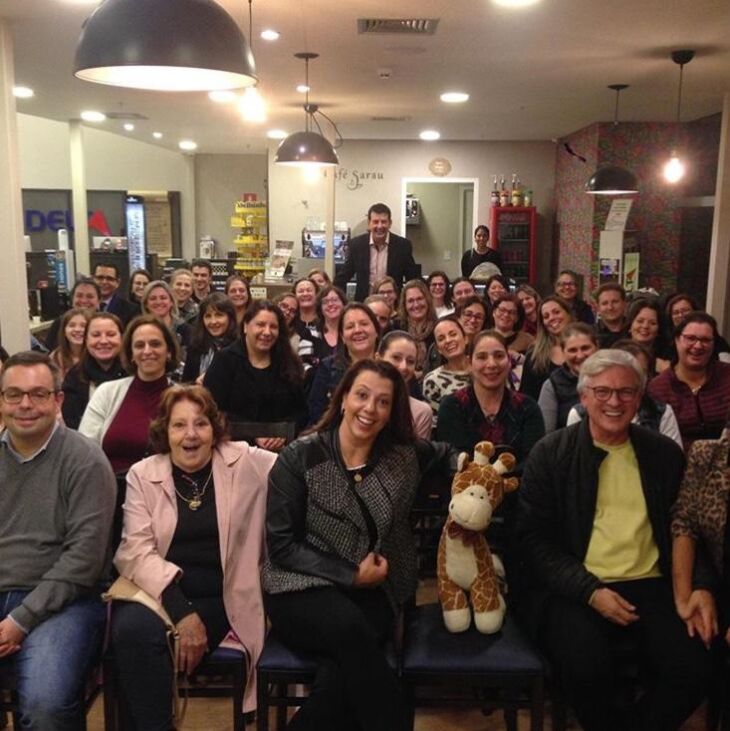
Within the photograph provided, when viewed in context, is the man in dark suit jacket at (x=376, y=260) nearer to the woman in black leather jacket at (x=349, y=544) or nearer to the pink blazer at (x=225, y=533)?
the woman in black leather jacket at (x=349, y=544)

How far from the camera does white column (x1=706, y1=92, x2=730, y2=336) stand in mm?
6789

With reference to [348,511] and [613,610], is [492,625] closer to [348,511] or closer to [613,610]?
[613,610]

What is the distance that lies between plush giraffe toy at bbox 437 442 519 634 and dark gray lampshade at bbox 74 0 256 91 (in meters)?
1.33

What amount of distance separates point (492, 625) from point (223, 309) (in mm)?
2936

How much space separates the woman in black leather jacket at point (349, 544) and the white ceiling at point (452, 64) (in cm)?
262

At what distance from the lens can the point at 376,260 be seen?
7.11 m

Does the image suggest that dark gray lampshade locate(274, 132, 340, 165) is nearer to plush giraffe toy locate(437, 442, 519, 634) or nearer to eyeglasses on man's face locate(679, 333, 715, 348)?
eyeglasses on man's face locate(679, 333, 715, 348)

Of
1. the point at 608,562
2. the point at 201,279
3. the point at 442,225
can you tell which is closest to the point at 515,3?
the point at 608,562

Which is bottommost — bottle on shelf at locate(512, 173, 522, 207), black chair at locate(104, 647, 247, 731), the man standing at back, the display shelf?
black chair at locate(104, 647, 247, 731)

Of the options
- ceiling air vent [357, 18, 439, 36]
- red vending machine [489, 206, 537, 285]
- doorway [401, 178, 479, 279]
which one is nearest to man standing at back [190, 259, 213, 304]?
ceiling air vent [357, 18, 439, 36]

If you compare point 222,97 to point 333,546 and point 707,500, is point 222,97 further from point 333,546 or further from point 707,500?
point 707,500

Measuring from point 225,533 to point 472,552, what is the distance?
746mm

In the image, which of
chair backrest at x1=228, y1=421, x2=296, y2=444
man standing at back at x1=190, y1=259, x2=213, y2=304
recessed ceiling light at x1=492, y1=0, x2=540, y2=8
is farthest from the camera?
man standing at back at x1=190, y1=259, x2=213, y2=304

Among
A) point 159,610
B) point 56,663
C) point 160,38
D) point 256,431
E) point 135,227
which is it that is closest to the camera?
point 160,38
